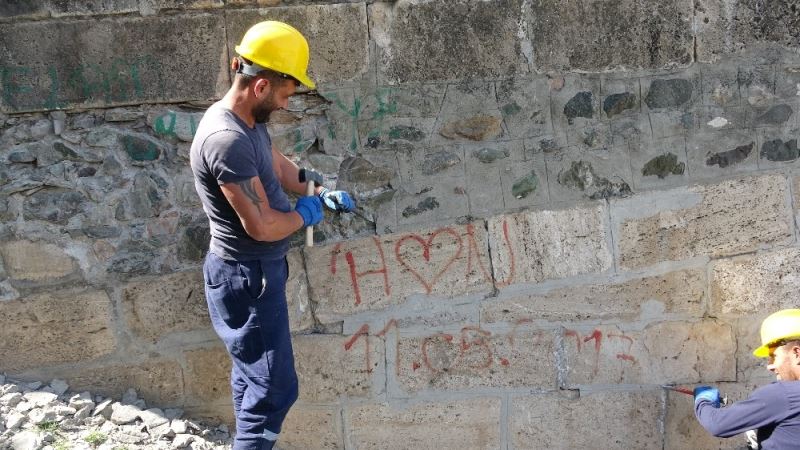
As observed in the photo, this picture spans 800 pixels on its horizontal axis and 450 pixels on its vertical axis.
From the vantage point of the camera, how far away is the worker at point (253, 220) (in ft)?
9.55

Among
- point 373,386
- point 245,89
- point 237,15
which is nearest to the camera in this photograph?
point 245,89

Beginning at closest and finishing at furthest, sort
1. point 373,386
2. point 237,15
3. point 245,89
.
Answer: point 245,89 < point 237,15 < point 373,386

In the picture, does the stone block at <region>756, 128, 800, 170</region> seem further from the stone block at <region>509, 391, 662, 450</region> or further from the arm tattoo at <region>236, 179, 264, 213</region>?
the arm tattoo at <region>236, 179, 264, 213</region>

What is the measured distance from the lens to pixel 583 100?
3619 mm

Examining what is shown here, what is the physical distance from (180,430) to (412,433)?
0.96m

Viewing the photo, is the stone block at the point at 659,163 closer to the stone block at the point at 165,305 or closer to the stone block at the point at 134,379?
the stone block at the point at 165,305

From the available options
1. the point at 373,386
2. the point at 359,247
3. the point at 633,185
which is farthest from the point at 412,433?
the point at 633,185

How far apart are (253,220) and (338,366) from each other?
98 cm

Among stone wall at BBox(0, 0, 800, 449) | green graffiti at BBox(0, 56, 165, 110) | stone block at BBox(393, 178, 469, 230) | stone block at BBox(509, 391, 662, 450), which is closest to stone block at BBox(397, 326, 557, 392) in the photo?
stone wall at BBox(0, 0, 800, 449)

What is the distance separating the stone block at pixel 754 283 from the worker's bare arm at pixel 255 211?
192 centimetres

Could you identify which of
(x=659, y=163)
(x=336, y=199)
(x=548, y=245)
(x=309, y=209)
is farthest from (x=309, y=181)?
(x=659, y=163)

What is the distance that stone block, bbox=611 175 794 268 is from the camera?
3.71 m

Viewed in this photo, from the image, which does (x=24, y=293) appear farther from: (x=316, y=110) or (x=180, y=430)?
(x=316, y=110)

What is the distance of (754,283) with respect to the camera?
3.80m
